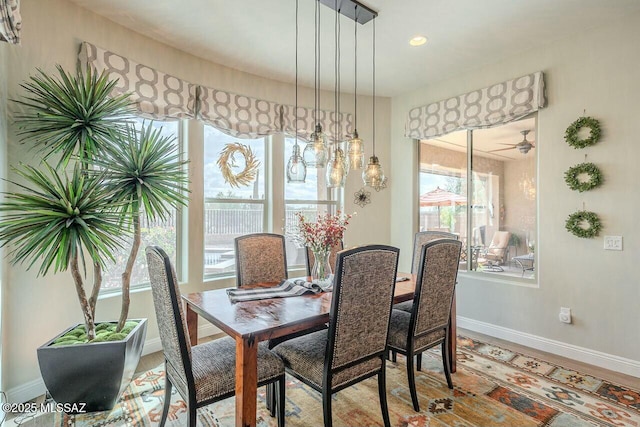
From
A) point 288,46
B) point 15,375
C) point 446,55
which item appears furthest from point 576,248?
point 15,375

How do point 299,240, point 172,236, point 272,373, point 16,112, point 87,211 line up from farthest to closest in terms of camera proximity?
point 172,236
point 299,240
point 16,112
point 87,211
point 272,373

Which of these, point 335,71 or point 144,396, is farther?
point 335,71

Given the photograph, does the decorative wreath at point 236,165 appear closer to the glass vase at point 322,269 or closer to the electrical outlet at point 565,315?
the glass vase at point 322,269

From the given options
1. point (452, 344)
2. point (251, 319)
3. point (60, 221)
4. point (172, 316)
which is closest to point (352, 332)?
point (251, 319)

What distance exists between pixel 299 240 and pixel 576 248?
2.45 metres

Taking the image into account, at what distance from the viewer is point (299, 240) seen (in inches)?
101

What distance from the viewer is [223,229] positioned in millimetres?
3668

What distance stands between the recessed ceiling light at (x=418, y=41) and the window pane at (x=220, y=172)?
193 cm

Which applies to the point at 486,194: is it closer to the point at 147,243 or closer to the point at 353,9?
the point at 353,9

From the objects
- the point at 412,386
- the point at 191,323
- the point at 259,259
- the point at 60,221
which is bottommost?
the point at 412,386

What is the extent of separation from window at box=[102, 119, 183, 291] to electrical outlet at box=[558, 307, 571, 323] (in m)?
3.58

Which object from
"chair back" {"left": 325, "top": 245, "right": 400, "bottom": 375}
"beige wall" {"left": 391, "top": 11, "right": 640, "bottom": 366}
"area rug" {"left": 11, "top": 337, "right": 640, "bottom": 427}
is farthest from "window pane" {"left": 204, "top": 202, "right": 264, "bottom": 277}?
"beige wall" {"left": 391, "top": 11, "right": 640, "bottom": 366}

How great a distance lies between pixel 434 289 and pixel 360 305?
0.74 metres

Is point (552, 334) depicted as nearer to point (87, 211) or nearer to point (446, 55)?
point (446, 55)
